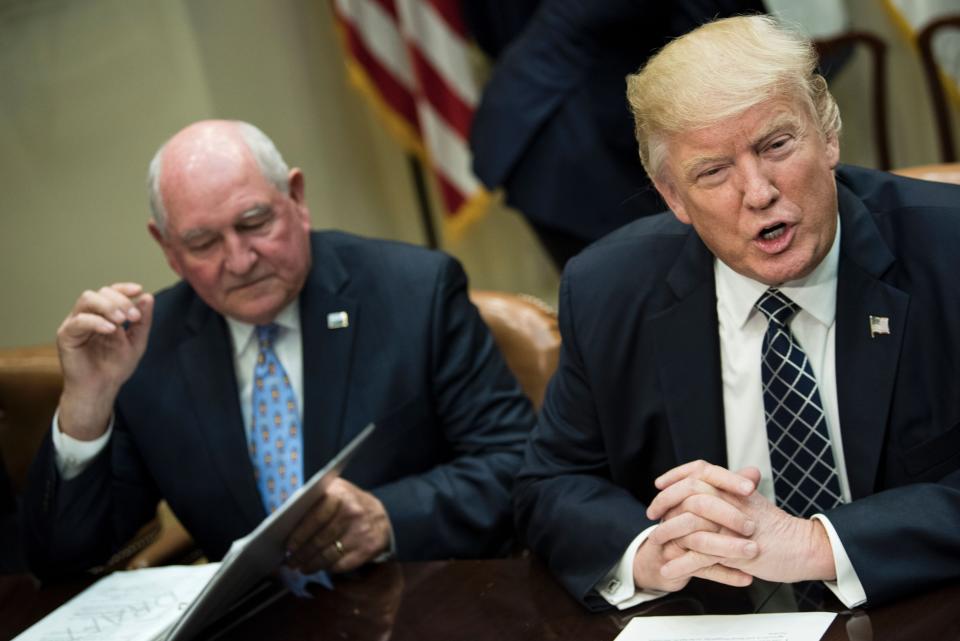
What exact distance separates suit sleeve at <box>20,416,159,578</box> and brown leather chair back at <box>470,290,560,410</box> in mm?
929

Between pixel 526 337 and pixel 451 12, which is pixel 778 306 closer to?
pixel 526 337

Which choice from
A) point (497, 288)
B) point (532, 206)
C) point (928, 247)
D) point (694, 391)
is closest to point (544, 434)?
point (694, 391)

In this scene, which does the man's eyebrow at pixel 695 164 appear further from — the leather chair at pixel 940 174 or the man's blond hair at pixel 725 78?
the leather chair at pixel 940 174

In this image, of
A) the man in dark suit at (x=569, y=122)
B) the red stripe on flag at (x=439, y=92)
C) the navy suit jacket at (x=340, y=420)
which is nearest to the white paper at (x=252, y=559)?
the navy suit jacket at (x=340, y=420)

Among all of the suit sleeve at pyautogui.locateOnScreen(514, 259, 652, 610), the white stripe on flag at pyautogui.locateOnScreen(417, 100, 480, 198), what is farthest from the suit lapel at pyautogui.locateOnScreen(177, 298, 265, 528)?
the white stripe on flag at pyautogui.locateOnScreen(417, 100, 480, 198)

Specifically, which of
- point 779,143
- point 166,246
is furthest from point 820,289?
point 166,246

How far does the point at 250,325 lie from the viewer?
289 centimetres

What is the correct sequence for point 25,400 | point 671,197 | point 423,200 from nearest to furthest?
1. point 671,197
2. point 25,400
3. point 423,200

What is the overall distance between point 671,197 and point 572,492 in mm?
549

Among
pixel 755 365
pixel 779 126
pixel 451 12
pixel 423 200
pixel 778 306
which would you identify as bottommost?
pixel 423 200

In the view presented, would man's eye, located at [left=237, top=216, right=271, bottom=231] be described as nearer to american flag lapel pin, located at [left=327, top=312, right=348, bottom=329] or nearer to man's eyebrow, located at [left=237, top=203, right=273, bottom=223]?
man's eyebrow, located at [left=237, top=203, right=273, bottom=223]

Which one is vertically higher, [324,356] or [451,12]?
[451,12]

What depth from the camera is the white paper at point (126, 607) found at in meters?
2.12

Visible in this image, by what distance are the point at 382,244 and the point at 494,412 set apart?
0.53 meters
